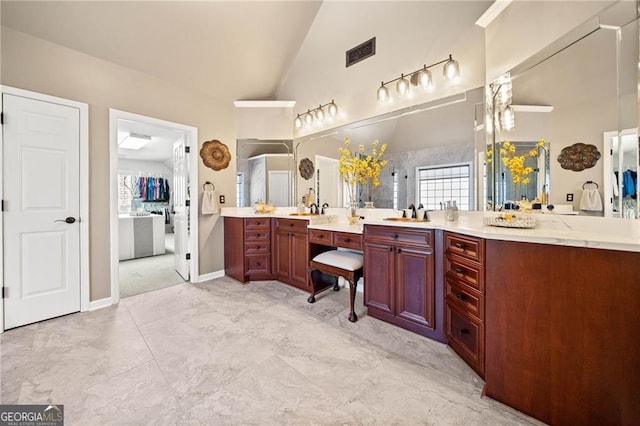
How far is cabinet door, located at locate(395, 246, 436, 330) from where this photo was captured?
76.5 inches

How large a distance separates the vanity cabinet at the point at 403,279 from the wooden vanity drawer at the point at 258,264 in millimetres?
1551

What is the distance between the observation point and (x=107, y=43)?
251cm

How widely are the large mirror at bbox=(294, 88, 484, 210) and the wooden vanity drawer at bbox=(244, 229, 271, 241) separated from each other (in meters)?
1.03

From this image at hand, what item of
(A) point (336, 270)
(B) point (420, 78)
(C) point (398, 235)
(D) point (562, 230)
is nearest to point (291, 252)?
(A) point (336, 270)

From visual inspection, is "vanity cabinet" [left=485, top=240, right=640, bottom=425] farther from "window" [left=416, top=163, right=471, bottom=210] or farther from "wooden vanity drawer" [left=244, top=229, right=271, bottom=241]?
"wooden vanity drawer" [left=244, top=229, right=271, bottom=241]

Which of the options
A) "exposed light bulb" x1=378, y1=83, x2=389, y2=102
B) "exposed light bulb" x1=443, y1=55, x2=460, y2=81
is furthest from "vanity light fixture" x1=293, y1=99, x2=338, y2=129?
"exposed light bulb" x1=443, y1=55, x2=460, y2=81

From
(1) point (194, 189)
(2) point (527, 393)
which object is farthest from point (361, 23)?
(2) point (527, 393)

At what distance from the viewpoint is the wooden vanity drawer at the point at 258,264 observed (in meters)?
3.37

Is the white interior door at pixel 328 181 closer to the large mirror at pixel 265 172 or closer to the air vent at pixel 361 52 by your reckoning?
the large mirror at pixel 265 172

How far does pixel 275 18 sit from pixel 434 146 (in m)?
2.40

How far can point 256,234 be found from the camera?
11.0 ft

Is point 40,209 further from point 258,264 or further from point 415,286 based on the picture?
point 415,286

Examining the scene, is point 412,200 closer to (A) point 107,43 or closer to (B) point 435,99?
(B) point 435,99

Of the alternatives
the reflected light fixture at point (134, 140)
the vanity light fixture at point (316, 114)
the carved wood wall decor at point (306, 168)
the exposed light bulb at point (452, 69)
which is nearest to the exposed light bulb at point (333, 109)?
the vanity light fixture at point (316, 114)
